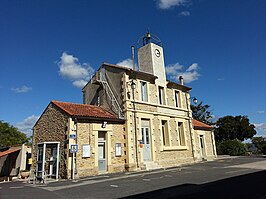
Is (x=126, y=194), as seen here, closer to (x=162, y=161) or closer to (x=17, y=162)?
(x=162, y=161)

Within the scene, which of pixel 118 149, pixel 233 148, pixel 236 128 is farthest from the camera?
pixel 236 128

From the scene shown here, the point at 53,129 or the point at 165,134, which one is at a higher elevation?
the point at 53,129

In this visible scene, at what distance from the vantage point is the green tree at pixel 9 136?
3195cm

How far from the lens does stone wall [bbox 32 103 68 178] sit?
1165 cm

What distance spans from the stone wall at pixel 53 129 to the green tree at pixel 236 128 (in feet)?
103

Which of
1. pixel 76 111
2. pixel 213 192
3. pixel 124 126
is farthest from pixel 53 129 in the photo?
pixel 213 192

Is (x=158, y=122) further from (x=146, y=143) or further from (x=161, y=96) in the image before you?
(x=161, y=96)

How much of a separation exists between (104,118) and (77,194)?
632 cm

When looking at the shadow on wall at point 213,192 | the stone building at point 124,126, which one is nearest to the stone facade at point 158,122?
the stone building at point 124,126

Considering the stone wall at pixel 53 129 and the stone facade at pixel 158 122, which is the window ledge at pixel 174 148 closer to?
the stone facade at pixel 158 122

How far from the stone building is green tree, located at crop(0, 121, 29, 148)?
68.4 feet

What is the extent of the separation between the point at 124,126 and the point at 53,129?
4.43 m

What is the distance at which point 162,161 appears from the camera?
15.1m

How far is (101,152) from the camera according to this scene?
507 inches
